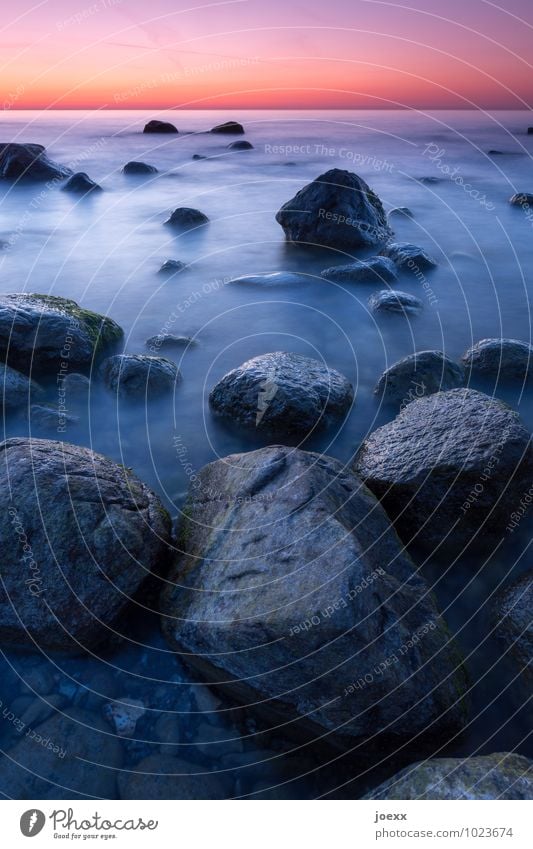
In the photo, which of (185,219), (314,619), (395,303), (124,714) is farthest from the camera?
(185,219)

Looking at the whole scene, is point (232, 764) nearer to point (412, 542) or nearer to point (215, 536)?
point (215, 536)

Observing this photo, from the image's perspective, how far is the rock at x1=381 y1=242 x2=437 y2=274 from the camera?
1059 cm

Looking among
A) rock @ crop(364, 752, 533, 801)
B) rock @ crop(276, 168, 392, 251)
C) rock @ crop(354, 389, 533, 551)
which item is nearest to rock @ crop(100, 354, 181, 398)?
rock @ crop(354, 389, 533, 551)

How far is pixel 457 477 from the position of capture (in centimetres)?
434

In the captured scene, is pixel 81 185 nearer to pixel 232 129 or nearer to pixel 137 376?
pixel 137 376

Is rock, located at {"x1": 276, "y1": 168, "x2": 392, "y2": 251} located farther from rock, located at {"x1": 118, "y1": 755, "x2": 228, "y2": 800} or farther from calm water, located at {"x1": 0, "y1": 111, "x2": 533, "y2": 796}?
rock, located at {"x1": 118, "y1": 755, "x2": 228, "y2": 800}

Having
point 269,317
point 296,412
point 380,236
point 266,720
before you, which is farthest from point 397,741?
point 380,236

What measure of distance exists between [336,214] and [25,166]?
48.8ft

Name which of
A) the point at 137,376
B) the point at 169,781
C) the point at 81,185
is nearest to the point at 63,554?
the point at 169,781

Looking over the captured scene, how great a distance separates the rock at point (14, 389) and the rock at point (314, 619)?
320cm

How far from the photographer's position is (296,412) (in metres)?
5.64

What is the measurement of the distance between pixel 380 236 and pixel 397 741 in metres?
10.8

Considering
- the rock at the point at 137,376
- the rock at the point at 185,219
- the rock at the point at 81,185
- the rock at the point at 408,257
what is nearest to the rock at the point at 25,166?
the rock at the point at 81,185
